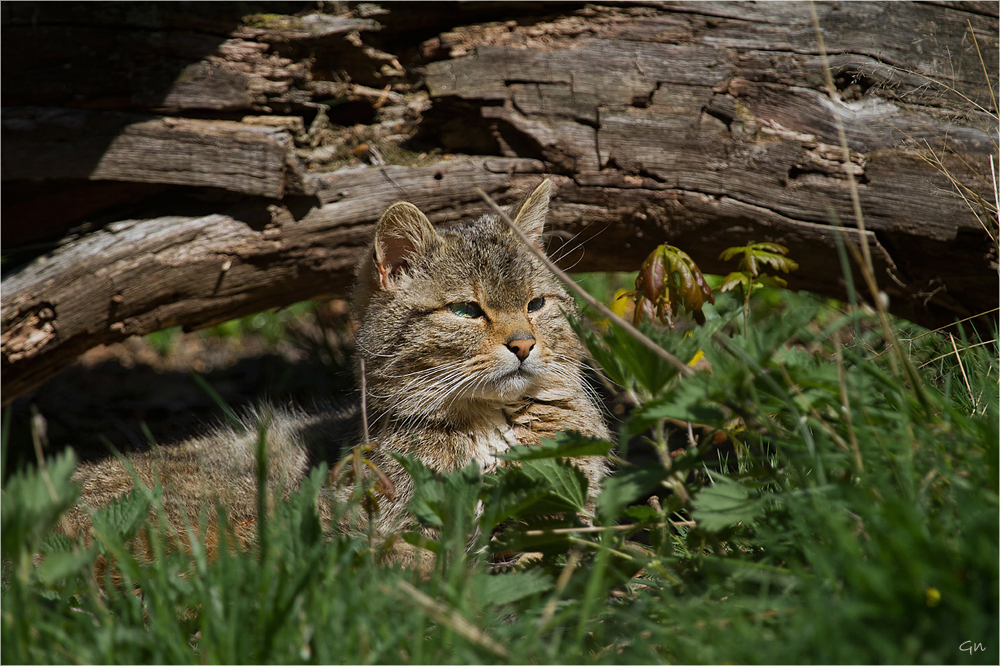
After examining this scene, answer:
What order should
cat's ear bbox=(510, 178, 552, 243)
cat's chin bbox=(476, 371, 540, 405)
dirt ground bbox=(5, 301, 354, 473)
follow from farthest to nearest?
1. dirt ground bbox=(5, 301, 354, 473)
2. cat's ear bbox=(510, 178, 552, 243)
3. cat's chin bbox=(476, 371, 540, 405)

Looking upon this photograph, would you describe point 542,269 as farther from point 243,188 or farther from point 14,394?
point 14,394

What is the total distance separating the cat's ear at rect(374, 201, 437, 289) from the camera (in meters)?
3.35

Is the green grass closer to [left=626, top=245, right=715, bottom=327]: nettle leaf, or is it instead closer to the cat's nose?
the cat's nose

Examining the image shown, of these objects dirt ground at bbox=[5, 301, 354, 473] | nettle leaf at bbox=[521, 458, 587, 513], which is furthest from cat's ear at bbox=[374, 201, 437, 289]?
nettle leaf at bbox=[521, 458, 587, 513]

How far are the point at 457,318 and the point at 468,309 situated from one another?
10 centimetres

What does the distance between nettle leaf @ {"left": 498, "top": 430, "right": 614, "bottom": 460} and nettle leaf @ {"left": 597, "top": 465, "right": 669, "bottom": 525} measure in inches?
3.6

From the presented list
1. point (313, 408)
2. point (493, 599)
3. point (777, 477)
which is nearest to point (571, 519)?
point (493, 599)

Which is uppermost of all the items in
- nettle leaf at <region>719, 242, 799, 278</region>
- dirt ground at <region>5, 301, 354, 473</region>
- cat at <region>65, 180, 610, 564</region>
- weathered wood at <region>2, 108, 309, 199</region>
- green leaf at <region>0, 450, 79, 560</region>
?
weathered wood at <region>2, 108, 309, 199</region>

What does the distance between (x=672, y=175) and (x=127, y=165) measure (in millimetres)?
2997

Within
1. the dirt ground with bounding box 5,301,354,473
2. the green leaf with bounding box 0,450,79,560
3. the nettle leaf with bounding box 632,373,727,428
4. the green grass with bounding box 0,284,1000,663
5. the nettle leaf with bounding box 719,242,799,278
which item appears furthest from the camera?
the dirt ground with bounding box 5,301,354,473

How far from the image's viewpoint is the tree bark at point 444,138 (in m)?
3.63

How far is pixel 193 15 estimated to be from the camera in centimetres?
368

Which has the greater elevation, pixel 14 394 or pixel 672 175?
pixel 672 175

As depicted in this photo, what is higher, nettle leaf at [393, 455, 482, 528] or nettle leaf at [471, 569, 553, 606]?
nettle leaf at [393, 455, 482, 528]
